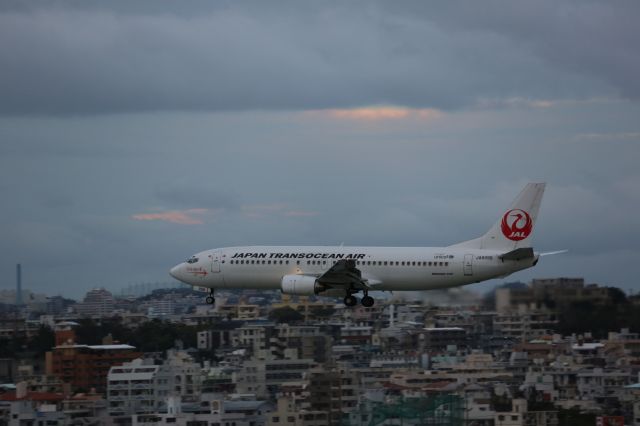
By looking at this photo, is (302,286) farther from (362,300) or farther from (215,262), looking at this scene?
(215,262)

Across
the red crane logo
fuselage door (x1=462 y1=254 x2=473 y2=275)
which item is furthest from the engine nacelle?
the red crane logo

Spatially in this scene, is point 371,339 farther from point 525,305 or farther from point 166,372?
point 525,305

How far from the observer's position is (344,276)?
81.1 m

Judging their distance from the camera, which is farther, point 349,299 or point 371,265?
point 349,299

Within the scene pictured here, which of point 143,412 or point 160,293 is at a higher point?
point 160,293

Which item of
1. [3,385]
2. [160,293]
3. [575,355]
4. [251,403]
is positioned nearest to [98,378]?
[3,385]

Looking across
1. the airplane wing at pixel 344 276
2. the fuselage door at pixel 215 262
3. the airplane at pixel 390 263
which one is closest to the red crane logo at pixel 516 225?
the airplane at pixel 390 263

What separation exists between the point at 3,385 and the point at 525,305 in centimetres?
5166

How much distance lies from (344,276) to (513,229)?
912cm

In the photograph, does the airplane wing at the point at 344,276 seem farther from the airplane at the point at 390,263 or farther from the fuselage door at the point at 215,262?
the fuselage door at the point at 215,262

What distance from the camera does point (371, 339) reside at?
155 metres

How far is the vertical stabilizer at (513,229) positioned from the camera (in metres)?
81.2

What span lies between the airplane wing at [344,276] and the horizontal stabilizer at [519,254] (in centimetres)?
758

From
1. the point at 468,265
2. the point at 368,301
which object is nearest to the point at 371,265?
the point at 368,301
